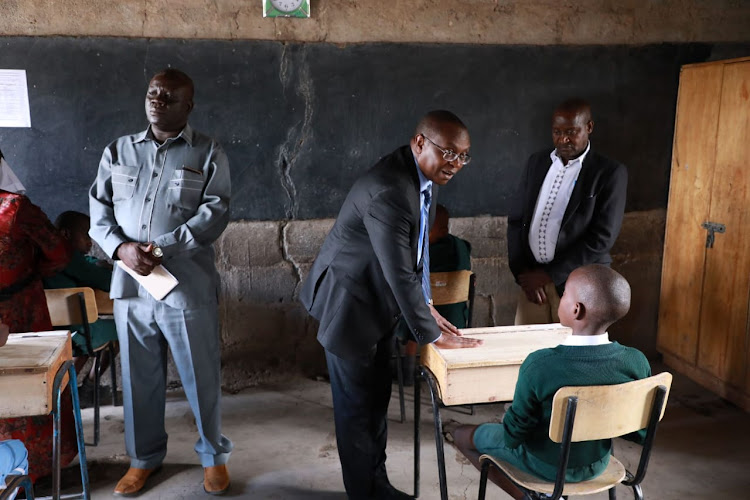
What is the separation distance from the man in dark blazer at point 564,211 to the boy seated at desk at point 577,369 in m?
1.56

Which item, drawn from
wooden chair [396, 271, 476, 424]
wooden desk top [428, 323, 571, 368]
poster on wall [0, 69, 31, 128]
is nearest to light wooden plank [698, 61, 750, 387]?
wooden chair [396, 271, 476, 424]

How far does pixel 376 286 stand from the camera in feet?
8.64

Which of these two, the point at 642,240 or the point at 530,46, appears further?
the point at 642,240

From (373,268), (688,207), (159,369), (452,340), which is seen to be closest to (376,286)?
(373,268)

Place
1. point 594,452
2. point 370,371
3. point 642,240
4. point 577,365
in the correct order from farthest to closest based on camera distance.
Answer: point 642,240 < point 370,371 < point 594,452 < point 577,365

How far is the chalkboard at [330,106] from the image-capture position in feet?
13.2

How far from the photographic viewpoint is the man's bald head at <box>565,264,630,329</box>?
204 cm

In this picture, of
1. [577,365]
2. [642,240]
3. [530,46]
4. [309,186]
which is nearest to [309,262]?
[309,186]

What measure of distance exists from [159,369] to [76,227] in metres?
1.21

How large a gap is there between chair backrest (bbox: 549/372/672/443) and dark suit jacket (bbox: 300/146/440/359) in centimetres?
Answer: 66

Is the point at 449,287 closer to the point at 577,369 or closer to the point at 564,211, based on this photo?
the point at 564,211

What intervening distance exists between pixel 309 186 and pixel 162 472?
1954mm

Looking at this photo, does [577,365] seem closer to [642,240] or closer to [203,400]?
[203,400]

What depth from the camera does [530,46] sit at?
4.52m
